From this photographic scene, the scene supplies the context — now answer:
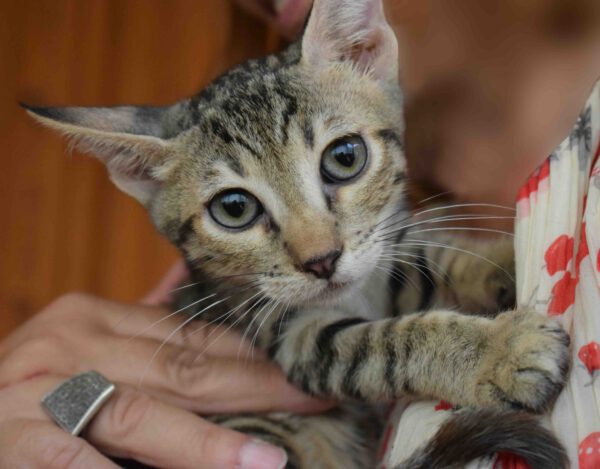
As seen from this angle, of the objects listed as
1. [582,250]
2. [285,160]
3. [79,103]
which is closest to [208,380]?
[285,160]

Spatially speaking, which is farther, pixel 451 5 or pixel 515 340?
pixel 451 5

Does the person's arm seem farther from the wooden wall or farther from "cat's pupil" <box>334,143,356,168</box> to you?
the wooden wall

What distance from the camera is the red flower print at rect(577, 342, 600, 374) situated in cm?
55

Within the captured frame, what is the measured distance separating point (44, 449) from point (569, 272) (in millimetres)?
700

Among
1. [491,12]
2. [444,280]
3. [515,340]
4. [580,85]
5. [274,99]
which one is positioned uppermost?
[491,12]

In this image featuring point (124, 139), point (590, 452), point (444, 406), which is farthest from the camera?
point (124, 139)

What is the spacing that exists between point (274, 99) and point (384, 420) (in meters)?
0.55

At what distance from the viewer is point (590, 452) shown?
1.69 feet

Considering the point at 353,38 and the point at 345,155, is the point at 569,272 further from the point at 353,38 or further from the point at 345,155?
the point at 353,38

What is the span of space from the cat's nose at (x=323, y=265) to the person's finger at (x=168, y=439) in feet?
0.80

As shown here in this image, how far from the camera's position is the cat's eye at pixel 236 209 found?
923 mm

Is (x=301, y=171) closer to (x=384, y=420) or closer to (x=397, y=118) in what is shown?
(x=397, y=118)

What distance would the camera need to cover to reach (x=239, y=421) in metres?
0.99

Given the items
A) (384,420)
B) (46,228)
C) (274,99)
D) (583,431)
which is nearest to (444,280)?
(384,420)
